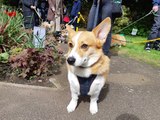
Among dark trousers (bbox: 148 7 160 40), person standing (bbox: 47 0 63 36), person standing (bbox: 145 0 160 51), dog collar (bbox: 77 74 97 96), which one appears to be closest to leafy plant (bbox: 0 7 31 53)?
dog collar (bbox: 77 74 97 96)

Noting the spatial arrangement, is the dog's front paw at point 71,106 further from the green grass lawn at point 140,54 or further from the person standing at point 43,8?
the person standing at point 43,8

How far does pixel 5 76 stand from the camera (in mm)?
4648

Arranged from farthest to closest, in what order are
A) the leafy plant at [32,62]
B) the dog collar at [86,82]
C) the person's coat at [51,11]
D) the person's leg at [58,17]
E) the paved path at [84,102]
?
the person's coat at [51,11] < the person's leg at [58,17] < the leafy plant at [32,62] < the paved path at [84,102] < the dog collar at [86,82]

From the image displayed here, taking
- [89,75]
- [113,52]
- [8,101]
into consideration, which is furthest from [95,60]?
[113,52]

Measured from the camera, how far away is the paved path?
3643mm

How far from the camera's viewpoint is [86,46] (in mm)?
3223

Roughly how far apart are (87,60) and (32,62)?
1517 mm

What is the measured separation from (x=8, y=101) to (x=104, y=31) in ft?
5.72

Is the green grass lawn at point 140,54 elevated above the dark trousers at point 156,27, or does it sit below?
below

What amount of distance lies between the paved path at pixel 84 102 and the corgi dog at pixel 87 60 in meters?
0.22

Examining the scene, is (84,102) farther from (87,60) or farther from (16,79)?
(16,79)

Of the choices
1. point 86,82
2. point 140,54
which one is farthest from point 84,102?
point 140,54

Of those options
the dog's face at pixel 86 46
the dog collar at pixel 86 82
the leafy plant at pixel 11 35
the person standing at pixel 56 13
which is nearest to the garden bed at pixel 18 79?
the leafy plant at pixel 11 35

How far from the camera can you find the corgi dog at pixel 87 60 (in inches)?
126
